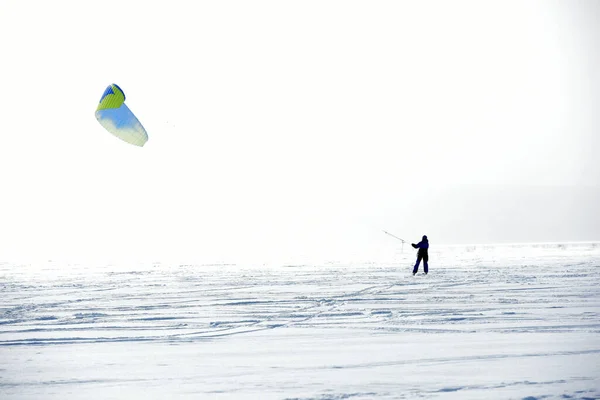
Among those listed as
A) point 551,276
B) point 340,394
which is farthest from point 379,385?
point 551,276

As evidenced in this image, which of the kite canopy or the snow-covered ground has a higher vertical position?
the kite canopy

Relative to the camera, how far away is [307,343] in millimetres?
7840

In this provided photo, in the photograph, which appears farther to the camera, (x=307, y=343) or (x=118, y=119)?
(x=118, y=119)

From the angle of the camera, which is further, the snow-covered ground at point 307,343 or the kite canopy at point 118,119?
the kite canopy at point 118,119

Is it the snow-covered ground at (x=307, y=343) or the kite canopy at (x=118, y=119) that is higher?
the kite canopy at (x=118, y=119)

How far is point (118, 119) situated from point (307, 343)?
16.6 meters

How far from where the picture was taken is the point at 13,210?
191375mm

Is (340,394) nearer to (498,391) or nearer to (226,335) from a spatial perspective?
(498,391)

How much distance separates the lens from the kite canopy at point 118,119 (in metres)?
21.7

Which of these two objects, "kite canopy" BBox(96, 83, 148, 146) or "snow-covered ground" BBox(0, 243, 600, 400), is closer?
"snow-covered ground" BBox(0, 243, 600, 400)

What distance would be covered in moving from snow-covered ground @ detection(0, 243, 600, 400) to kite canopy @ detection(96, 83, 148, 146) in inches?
351

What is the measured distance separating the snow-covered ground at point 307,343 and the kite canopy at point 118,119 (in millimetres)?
8910

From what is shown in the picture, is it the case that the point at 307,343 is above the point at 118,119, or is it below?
below

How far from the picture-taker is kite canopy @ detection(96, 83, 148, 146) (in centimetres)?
2173
